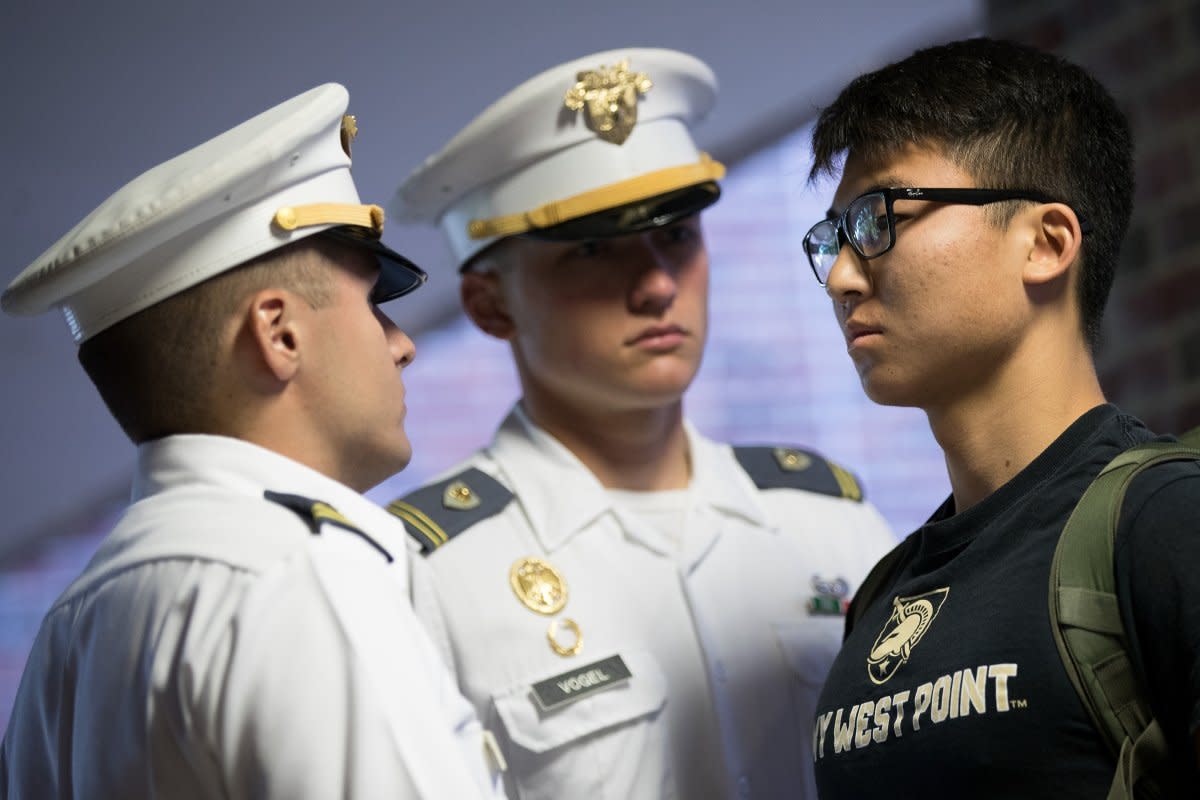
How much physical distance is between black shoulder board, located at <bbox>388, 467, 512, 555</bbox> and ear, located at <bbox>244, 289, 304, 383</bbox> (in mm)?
636

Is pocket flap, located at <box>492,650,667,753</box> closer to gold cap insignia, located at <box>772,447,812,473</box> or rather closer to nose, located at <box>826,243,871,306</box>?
gold cap insignia, located at <box>772,447,812,473</box>

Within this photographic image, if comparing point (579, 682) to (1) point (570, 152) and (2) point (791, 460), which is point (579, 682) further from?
(1) point (570, 152)

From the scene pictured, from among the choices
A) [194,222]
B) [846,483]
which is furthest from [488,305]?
[194,222]

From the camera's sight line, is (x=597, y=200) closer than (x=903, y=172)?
No

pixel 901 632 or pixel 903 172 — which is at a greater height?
pixel 903 172

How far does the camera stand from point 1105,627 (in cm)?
122

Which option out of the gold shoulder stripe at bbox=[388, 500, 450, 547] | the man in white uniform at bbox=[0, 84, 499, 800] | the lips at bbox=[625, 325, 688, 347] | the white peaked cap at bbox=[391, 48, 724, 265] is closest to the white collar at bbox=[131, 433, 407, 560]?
the man in white uniform at bbox=[0, 84, 499, 800]

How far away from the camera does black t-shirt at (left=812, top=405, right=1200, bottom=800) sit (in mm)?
1191

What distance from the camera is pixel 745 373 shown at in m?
4.55

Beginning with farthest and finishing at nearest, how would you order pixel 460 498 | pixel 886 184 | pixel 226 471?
pixel 460 498 < pixel 886 184 < pixel 226 471

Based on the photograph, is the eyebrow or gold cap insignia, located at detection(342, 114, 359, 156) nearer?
the eyebrow

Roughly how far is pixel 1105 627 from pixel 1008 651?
9 cm

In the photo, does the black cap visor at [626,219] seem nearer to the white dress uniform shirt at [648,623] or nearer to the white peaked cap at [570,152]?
the white peaked cap at [570,152]

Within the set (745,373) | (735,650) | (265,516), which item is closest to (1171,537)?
(265,516)
